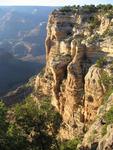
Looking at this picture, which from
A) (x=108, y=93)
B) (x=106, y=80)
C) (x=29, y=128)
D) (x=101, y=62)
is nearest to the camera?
(x=108, y=93)

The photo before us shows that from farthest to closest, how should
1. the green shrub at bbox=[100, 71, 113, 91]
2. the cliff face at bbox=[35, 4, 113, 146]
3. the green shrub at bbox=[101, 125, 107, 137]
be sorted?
the cliff face at bbox=[35, 4, 113, 146] → the green shrub at bbox=[100, 71, 113, 91] → the green shrub at bbox=[101, 125, 107, 137]

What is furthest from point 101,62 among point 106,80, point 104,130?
point 104,130

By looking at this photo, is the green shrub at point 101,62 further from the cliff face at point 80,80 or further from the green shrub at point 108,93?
the green shrub at point 108,93

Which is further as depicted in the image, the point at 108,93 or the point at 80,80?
the point at 80,80

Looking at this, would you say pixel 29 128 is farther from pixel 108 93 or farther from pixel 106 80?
pixel 106 80

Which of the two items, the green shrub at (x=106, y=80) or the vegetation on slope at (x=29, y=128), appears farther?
the green shrub at (x=106, y=80)

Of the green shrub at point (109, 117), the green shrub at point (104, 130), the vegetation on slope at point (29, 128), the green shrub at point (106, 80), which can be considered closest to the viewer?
the green shrub at point (104, 130)

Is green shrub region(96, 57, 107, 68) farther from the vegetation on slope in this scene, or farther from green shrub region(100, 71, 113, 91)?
the vegetation on slope

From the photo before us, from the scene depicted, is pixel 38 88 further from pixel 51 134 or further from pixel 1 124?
pixel 1 124

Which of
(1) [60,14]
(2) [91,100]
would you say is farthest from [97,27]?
(2) [91,100]

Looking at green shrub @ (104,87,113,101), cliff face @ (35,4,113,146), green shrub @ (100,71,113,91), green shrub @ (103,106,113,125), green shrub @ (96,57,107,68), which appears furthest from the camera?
green shrub @ (96,57,107,68)

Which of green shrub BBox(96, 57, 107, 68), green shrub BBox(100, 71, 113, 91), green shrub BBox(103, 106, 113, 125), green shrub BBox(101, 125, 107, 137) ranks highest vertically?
green shrub BBox(96, 57, 107, 68)

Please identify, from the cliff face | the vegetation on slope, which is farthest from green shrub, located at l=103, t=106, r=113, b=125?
the cliff face

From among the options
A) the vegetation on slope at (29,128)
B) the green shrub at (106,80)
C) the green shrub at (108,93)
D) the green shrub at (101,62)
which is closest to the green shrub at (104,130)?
the green shrub at (108,93)
